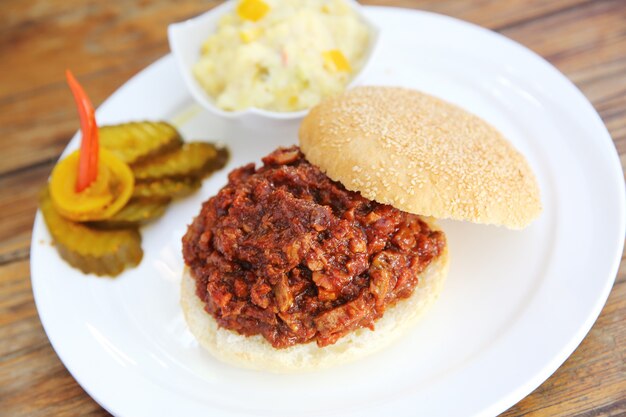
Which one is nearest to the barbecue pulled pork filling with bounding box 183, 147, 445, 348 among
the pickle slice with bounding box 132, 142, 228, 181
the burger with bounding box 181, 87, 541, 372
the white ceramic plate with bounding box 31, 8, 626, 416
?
the burger with bounding box 181, 87, 541, 372

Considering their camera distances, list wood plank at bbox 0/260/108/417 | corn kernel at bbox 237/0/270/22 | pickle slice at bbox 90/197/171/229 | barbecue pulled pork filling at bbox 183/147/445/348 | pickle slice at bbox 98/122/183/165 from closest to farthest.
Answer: barbecue pulled pork filling at bbox 183/147/445/348 → wood plank at bbox 0/260/108/417 → pickle slice at bbox 90/197/171/229 → pickle slice at bbox 98/122/183/165 → corn kernel at bbox 237/0/270/22

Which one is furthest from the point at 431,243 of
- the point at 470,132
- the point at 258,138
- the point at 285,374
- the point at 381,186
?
the point at 258,138

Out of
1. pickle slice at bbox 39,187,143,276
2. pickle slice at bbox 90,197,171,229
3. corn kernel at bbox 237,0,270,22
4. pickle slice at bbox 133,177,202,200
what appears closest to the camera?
pickle slice at bbox 39,187,143,276

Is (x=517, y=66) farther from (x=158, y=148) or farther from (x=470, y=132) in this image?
(x=158, y=148)

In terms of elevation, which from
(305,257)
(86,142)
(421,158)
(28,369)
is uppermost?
(421,158)

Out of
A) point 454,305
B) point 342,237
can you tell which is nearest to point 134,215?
point 342,237

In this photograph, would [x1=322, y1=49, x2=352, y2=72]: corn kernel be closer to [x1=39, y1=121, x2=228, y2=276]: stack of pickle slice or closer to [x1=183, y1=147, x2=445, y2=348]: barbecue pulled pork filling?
[x1=39, y1=121, x2=228, y2=276]: stack of pickle slice

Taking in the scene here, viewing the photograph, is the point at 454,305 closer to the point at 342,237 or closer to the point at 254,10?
the point at 342,237
